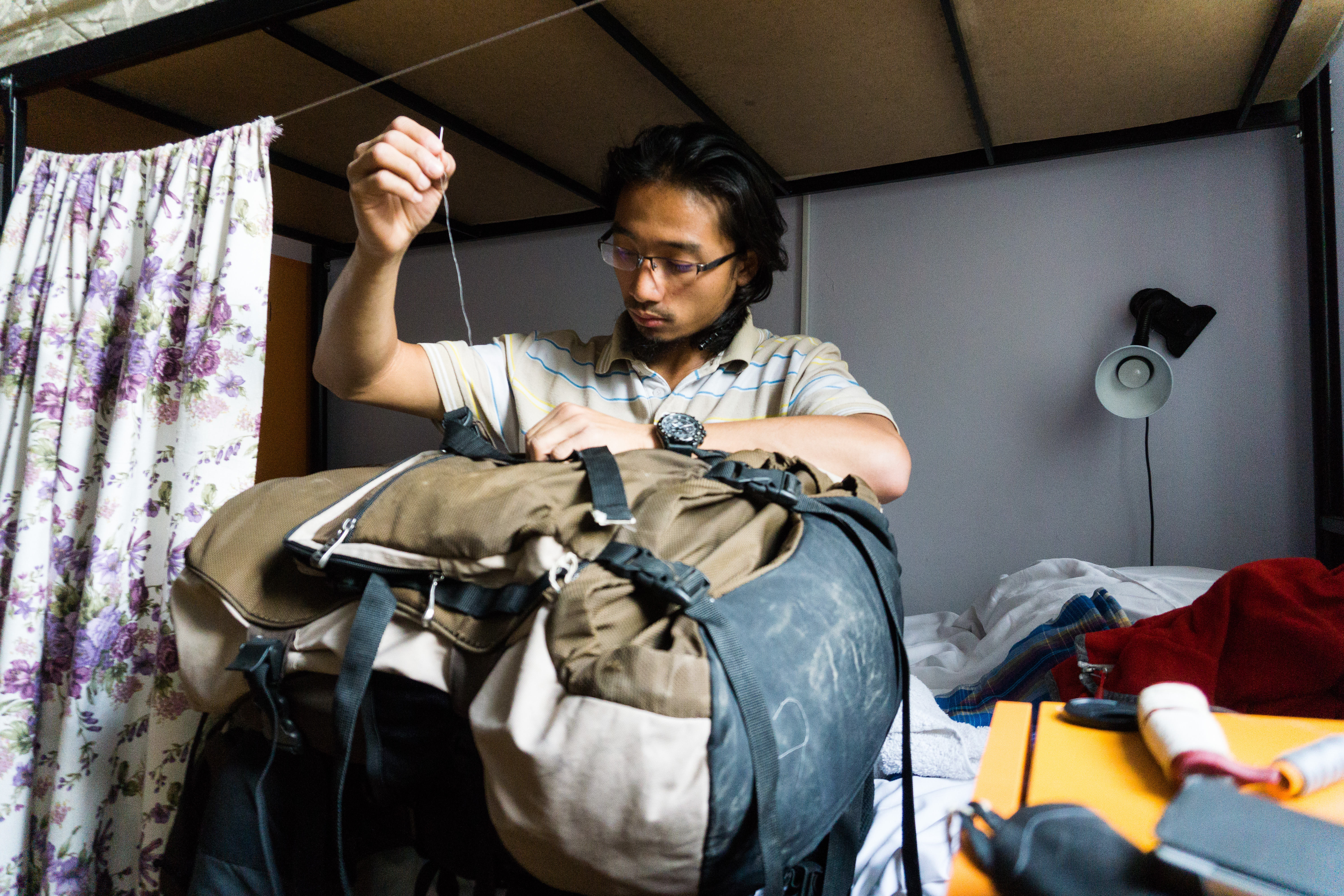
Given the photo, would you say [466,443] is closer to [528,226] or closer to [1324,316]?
[1324,316]

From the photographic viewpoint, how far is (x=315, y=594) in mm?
710

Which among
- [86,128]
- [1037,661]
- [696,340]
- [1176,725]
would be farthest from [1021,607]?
[86,128]

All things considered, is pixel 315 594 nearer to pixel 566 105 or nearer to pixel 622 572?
pixel 622 572

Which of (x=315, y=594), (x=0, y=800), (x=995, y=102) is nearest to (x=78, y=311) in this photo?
(x=0, y=800)

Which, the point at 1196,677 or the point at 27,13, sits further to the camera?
the point at 27,13

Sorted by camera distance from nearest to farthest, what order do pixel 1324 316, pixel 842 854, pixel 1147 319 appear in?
pixel 842 854, pixel 1324 316, pixel 1147 319

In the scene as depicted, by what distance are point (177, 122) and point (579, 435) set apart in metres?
1.80

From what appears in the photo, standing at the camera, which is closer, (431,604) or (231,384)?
(431,604)

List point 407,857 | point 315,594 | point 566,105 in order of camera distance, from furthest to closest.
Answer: point 566,105, point 407,857, point 315,594

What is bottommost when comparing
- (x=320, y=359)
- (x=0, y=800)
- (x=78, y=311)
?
(x=0, y=800)

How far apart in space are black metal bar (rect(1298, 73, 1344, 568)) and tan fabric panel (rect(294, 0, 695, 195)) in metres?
1.52

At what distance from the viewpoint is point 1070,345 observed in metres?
2.24

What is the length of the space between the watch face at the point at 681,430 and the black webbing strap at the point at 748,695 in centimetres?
36

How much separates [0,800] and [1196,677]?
1.81m
